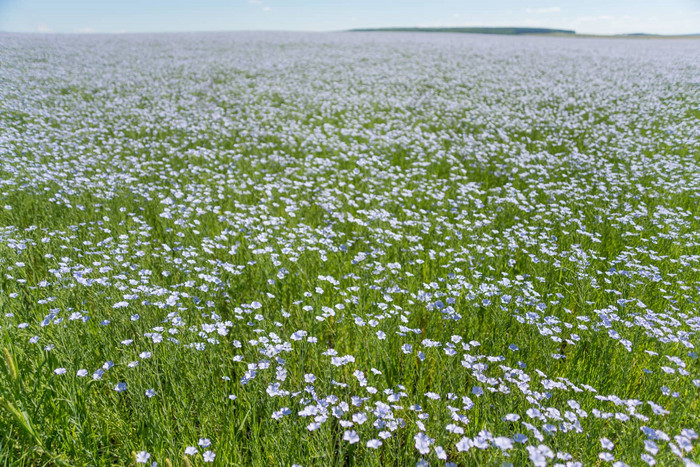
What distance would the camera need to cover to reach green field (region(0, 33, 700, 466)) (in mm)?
2521

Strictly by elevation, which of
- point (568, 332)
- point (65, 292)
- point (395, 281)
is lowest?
point (568, 332)

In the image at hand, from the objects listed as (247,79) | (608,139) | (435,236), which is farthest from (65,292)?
(247,79)

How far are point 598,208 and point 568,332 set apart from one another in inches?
118

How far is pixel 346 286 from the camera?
4.40m

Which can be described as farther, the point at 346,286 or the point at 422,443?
the point at 346,286

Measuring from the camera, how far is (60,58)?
2309 cm

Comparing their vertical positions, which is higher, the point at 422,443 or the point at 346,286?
the point at 422,443

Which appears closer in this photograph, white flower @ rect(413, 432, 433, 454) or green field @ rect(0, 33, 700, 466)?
white flower @ rect(413, 432, 433, 454)

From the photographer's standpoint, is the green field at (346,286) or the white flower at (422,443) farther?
the green field at (346,286)

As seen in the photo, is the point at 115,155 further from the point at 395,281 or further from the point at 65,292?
the point at 395,281

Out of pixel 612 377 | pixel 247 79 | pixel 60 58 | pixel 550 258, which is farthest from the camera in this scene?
pixel 60 58

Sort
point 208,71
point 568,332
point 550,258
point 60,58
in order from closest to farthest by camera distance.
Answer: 1. point 568,332
2. point 550,258
3. point 208,71
4. point 60,58

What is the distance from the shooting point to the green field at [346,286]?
8.27 ft

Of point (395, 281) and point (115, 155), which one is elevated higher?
point (115, 155)
